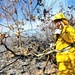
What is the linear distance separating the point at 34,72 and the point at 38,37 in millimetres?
1204

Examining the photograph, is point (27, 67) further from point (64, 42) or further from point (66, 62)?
point (64, 42)

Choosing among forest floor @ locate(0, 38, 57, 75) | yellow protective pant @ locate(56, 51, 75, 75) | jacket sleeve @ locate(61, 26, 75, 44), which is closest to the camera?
jacket sleeve @ locate(61, 26, 75, 44)

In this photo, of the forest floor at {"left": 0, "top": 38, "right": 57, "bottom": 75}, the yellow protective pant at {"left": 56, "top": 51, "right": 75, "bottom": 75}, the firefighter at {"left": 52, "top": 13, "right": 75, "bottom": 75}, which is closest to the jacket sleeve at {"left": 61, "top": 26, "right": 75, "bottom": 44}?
the firefighter at {"left": 52, "top": 13, "right": 75, "bottom": 75}

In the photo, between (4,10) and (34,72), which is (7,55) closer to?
(34,72)

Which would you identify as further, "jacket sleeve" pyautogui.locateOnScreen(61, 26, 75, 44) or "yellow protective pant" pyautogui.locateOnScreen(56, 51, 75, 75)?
"yellow protective pant" pyautogui.locateOnScreen(56, 51, 75, 75)

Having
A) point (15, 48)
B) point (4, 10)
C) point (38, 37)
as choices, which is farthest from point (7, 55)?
point (4, 10)

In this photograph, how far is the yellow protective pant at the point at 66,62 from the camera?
6.09 m

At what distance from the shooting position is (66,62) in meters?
6.14

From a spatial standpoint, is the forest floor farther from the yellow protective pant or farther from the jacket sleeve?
the jacket sleeve

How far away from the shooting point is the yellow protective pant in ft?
20.0

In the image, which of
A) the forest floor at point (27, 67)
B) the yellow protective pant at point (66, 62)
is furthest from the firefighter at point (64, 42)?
the forest floor at point (27, 67)

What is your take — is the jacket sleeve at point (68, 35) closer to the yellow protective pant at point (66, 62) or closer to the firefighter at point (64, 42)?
the firefighter at point (64, 42)

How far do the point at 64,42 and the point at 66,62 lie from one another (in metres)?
0.39

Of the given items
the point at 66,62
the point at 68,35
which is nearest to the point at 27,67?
the point at 66,62
